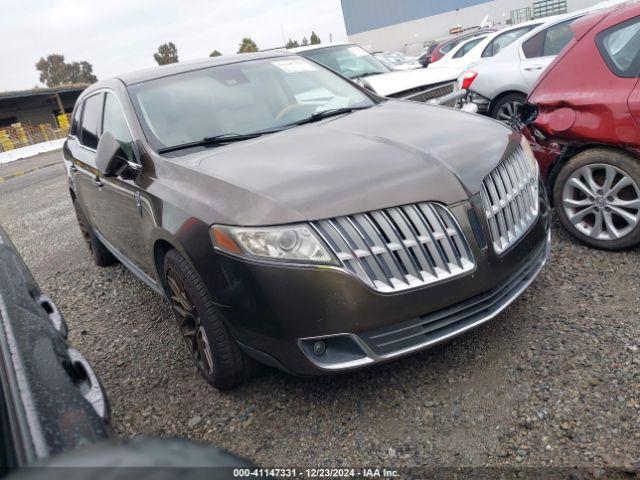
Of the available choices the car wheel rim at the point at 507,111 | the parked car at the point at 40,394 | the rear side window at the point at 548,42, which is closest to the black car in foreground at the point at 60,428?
the parked car at the point at 40,394

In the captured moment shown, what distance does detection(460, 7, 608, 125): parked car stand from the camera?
21.2 ft

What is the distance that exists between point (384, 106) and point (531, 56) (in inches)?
153

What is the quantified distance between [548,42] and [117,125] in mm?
5352

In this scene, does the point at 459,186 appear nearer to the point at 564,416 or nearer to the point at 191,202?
the point at 564,416

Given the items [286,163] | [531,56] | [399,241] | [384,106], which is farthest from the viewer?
[531,56]

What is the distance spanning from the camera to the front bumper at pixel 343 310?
2135 mm

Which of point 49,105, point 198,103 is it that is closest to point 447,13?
point 49,105

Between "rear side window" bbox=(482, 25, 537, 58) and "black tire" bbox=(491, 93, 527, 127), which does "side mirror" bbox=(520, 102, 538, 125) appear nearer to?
"black tire" bbox=(491, 93, 527, 127)

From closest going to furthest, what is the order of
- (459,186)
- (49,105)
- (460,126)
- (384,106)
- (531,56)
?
(459,186) → (460,126) → (384,106) → (531,56) → (49,105)

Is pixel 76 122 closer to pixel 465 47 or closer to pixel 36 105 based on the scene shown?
pixel 465 47

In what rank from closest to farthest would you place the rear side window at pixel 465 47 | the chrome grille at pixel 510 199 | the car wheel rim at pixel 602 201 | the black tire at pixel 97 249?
the chrome grille at pixel 510 199, the car wheel rim at pixel 602 201, the black tire at pixel 97 249, the rear side window at pixel 465 47

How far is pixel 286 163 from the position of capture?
2570 millimetres

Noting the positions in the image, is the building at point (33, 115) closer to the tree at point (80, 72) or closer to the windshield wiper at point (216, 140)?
the windshield wiper at point (216, 140)

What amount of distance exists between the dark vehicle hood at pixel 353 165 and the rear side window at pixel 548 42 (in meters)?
4.10
